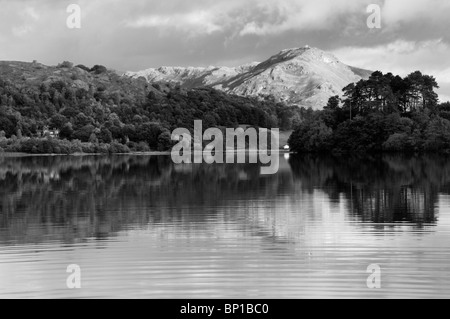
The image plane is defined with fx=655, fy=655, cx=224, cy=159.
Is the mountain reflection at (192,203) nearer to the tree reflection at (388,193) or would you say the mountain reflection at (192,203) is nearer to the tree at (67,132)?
the tree reflection at (388,193)

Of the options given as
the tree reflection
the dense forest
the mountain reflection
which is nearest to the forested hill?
the dense forest

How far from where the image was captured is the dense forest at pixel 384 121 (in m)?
99.3

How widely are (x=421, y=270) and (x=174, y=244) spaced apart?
280 inches

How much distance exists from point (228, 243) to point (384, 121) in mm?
87792

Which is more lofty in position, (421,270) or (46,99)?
(46,99)

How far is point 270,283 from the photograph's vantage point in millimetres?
13977

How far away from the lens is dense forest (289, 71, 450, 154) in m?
99.3

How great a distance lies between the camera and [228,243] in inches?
745

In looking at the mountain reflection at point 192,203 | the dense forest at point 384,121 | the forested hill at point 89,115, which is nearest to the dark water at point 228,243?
the mountain reflection at point 192,203

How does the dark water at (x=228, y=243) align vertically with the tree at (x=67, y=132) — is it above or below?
below

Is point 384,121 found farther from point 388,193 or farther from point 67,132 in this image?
point 67,132

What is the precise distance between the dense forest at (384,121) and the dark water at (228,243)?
218 ft
